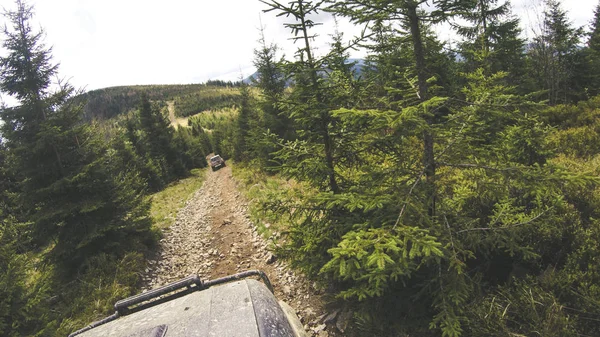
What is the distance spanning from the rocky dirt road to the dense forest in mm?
714

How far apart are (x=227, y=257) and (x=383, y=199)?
7.45 meters

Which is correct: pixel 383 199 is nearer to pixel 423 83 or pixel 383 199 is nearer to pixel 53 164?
pixel 423 83

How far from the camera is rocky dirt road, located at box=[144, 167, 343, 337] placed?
6.28m

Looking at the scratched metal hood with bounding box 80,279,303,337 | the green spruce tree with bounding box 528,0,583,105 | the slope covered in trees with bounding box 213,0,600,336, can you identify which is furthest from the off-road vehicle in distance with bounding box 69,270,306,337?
the green spruce tree with bounding box 528,0,583,105

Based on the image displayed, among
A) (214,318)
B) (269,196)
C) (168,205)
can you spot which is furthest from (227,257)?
(168,205)

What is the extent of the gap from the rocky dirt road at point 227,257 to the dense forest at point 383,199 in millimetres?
714

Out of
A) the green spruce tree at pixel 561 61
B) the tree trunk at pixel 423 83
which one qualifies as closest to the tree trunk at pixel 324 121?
the tree trunk at pixel 423 83

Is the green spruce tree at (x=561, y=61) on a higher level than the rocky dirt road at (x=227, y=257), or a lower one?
higher

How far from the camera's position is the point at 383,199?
3.46 metres

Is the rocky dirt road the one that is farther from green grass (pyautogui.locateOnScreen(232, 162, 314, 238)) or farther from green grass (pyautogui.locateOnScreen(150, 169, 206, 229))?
green grass (pyautogui.locateOnScreen(150, 169, 206, 229))

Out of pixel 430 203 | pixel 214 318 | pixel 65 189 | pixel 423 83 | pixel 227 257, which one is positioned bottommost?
pixel 227 257

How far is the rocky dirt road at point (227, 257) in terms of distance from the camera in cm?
628

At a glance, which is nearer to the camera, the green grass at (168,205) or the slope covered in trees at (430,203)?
the slope covered in trees at (430,203)

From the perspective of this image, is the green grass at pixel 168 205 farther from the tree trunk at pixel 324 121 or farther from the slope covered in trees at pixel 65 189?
the tree trunk at pixel 324 121
